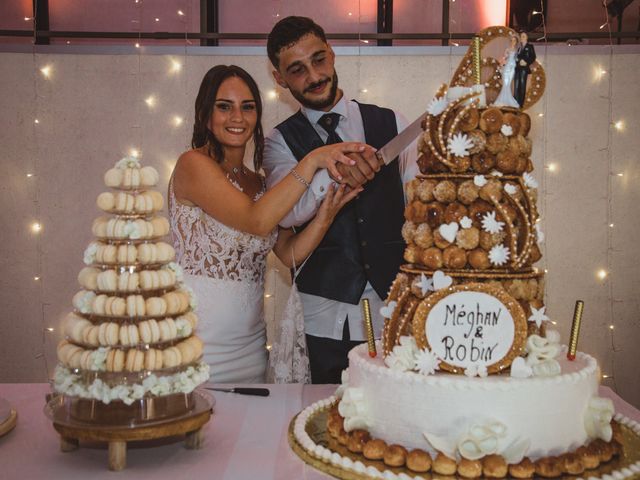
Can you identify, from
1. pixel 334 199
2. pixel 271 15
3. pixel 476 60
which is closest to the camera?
pixel 476 60

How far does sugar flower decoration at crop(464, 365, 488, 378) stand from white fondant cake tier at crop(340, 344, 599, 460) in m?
0.02

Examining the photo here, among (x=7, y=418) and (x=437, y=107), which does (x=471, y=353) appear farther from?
(x=7, y=418)

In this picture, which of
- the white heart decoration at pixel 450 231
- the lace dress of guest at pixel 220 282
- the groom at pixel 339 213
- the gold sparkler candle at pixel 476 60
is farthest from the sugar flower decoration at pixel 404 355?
the lace dress of guest at pixel 220 282

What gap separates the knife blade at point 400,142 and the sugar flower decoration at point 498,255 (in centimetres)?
49

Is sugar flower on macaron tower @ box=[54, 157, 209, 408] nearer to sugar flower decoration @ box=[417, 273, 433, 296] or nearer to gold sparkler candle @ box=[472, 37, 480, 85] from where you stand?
sugar flower decoration @ box=[417, 273, 433, 296]

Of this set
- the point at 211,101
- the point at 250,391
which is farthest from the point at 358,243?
the point at 250,391

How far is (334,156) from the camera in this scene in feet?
7.27

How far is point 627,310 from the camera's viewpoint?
12.1 ft

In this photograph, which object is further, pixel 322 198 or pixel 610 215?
pixel 610 215

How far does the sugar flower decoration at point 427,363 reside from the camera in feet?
4.60

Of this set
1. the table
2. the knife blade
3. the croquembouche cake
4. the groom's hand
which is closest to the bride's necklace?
the groom's hand

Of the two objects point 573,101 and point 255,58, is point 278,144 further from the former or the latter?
point 573,101

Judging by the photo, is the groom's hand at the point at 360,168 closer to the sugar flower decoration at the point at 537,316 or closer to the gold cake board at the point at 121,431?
the sugar flower decoration at the point at 537,316

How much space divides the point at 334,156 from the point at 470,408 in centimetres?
111
